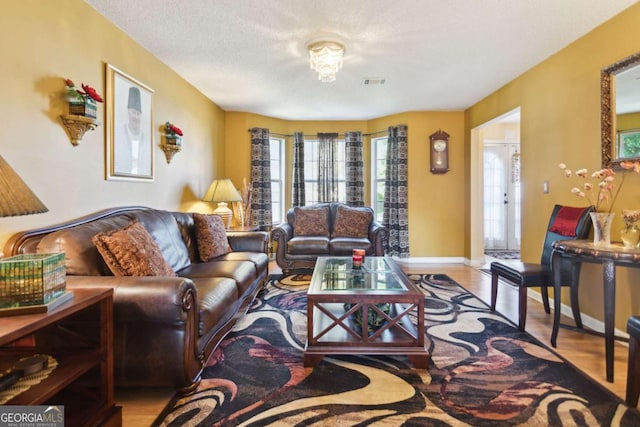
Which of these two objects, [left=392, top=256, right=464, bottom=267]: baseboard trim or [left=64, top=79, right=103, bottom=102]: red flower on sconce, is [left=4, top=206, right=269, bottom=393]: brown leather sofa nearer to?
[left=64, top=79, right=103, bottom=102]: red flower on sconce

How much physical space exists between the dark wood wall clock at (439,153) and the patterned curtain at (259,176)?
267cm

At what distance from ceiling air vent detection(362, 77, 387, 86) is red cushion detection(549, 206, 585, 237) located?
2.27 meters

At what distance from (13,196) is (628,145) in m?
3.54

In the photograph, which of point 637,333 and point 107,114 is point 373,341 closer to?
point 637,333

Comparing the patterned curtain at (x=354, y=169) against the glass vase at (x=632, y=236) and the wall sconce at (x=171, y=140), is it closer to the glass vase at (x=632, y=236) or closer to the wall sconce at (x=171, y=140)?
the wall sconce at (x=171, y=140)

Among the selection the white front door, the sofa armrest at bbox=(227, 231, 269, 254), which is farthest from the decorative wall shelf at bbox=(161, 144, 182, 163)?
the white front door

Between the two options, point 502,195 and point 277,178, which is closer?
point 277,178

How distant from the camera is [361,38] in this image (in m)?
2.80

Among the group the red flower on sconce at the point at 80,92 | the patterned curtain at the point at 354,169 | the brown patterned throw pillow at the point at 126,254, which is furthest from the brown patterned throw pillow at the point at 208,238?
the patterned curtain at the point at 354,169

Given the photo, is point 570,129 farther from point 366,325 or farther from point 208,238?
point 208,238

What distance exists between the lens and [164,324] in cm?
165

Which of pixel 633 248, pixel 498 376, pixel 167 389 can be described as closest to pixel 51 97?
pixel 167 389

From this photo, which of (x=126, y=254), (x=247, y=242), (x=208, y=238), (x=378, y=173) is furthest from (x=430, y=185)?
(x=126, y=254)

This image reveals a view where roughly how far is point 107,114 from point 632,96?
12.8 ft
